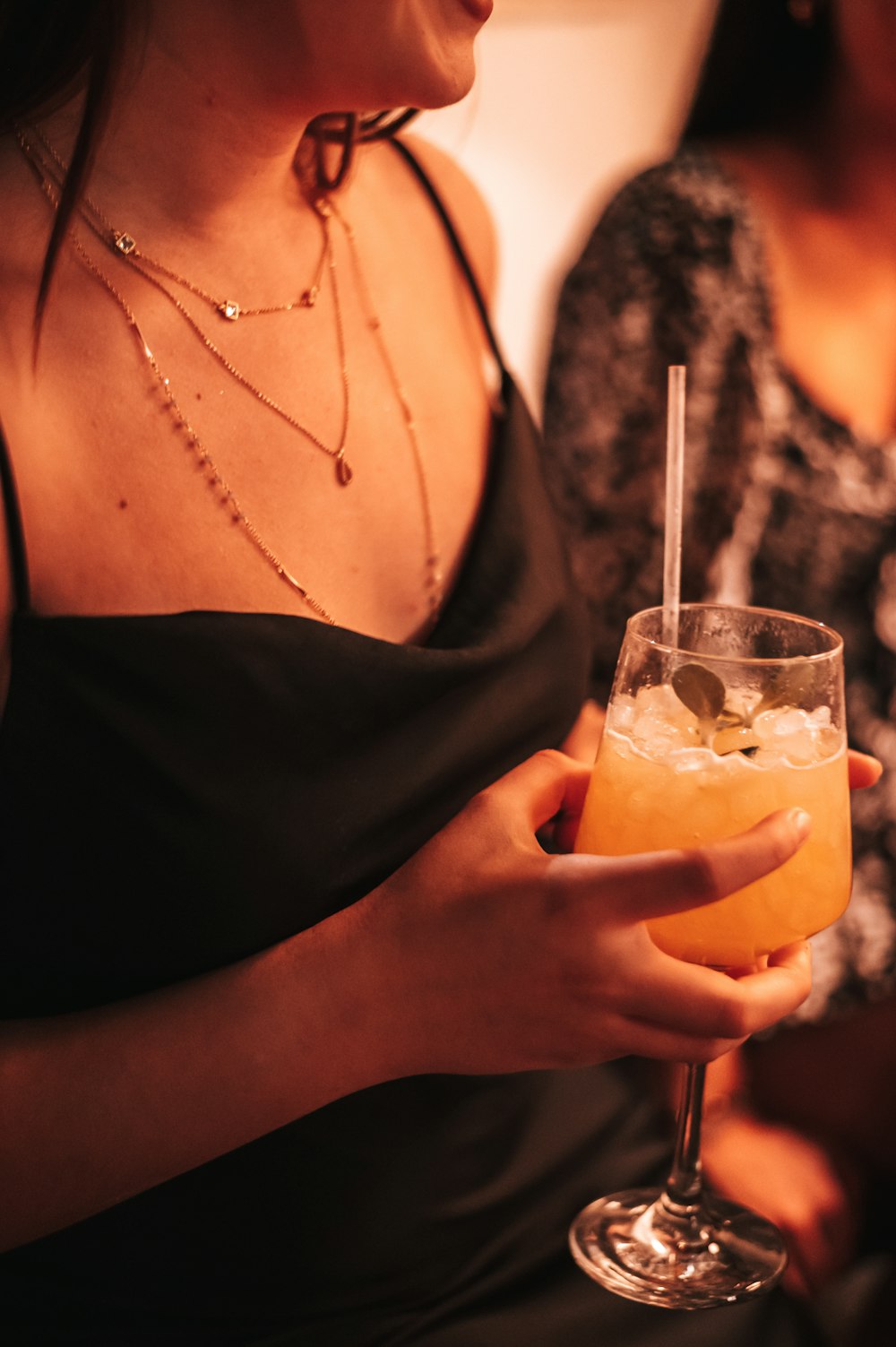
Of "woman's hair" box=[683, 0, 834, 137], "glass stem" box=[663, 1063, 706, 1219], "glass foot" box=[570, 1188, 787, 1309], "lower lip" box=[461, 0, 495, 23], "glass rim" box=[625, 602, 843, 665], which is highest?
"woman's hair" box=[683, 0, 834, 137]

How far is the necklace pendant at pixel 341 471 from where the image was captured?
1171 mm

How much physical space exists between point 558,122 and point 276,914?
2.61 meters

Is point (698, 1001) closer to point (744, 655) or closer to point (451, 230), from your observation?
point (744, 655)

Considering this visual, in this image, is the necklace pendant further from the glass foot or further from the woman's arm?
the glass foot

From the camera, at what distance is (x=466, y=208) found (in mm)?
1498

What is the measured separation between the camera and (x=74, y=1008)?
0.97 meters

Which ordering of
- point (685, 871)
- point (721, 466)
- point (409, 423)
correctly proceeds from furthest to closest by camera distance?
point (721, 466) → point (409, 423) → point (685, 871)

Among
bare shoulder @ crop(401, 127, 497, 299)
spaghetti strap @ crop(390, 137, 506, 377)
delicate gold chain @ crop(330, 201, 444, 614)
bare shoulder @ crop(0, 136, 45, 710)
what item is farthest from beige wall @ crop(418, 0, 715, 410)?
bare shoulder @ crop(0, 136, 45, 710)

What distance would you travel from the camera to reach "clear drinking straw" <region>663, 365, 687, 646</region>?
0.98m

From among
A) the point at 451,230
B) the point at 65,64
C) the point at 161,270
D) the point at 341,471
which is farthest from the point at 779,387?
the point at 65,64

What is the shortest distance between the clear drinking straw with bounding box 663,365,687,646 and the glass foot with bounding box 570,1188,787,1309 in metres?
0.49

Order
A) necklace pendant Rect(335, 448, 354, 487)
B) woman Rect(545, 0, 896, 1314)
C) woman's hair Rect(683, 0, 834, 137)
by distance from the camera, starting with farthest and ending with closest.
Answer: woman's hair Rect(683, 0, 834, 137) < woman Rect(545, 0, 896, 1314) < necklace pendant Rect(335, 448, 354, 487)

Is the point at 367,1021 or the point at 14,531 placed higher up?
the point at 14,531

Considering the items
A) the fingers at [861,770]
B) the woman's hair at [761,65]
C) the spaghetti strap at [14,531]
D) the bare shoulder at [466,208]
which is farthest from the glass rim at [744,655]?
the woman's hair at [761,65]
